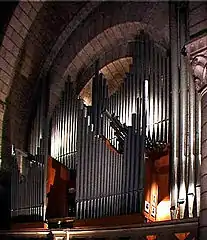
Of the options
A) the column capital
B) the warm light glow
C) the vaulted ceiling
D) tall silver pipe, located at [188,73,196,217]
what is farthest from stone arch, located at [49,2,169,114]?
the column capital

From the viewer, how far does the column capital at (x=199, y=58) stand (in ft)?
25.9

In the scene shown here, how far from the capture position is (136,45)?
502 inches

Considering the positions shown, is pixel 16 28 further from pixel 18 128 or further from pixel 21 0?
pixel 18 128

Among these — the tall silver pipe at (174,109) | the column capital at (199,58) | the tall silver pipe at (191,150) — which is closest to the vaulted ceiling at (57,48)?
the tall silver pipe at (174,109)

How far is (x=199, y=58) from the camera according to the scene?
8.03 meters

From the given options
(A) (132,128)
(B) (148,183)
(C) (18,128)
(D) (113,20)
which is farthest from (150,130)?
(C) (18,128)

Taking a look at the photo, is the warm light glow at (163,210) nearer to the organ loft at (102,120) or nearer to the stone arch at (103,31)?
the organ loft at (102,120)

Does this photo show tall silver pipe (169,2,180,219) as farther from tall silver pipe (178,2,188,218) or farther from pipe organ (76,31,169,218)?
pipe organ (76,31,169,218)

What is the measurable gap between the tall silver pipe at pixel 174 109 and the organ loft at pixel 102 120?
0.02m

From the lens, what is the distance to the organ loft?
10227 mm

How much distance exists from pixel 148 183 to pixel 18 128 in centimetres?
430

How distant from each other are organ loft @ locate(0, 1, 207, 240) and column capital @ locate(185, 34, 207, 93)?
1cm

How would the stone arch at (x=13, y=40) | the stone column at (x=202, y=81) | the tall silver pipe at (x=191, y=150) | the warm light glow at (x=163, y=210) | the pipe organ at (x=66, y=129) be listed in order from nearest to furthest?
the stone column at (x=202, y=81) → the tall silver pipe at (x=191, y=150) → the warm light glow at (x=163, y=210) → the pipe organ at (x=66, y=129) → the stone arch at (x=13, y=40)

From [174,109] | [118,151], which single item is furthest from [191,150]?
[118,151]
